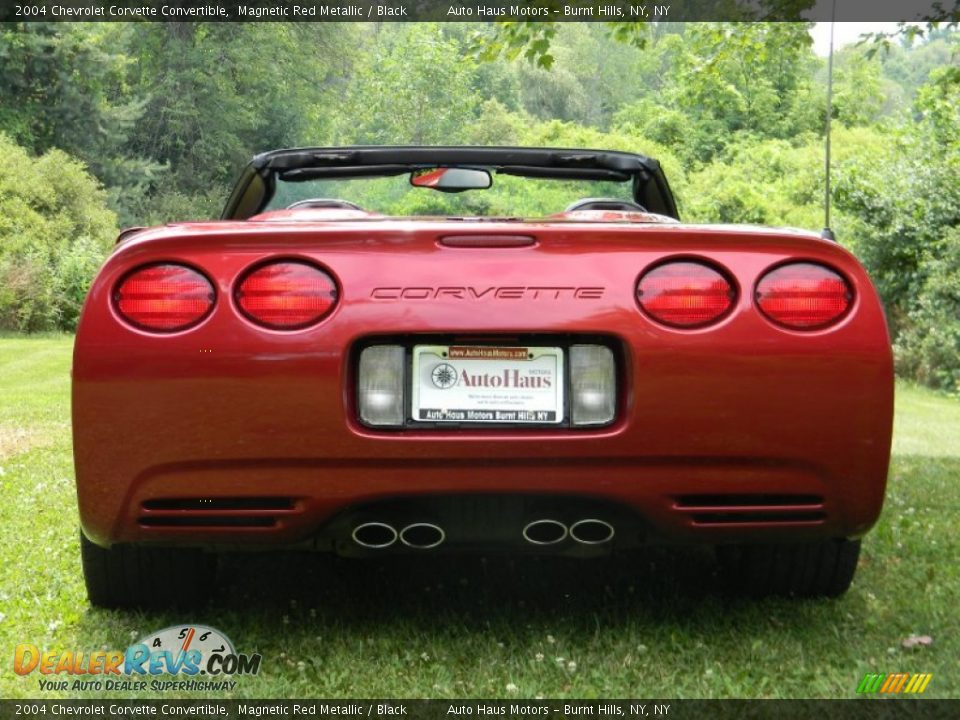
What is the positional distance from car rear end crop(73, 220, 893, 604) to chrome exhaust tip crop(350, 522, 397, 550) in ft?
0.20

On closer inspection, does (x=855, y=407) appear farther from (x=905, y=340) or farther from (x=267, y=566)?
(x=905, y=340)

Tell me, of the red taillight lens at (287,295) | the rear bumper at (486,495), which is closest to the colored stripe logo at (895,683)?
the rear bumper at (486,495)

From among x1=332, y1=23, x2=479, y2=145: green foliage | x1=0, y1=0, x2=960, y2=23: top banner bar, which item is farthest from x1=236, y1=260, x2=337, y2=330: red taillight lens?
x1=332, y1=23, x2=479, y2=145: green foliage

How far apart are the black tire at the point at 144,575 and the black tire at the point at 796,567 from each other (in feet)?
4.96

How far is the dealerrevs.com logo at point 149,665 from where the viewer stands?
2.92 m

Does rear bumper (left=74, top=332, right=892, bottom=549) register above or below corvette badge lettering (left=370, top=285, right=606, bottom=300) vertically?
below

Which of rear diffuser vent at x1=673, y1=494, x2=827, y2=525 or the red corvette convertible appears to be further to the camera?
rear diffuser vent at x1=673, y1=494, x2=827, y2=525

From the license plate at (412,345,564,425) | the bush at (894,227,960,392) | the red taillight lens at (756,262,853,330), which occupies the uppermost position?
the red taillight lens at (756,262,853,330)

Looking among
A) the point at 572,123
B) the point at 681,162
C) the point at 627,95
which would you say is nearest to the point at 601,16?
the point at 681,162

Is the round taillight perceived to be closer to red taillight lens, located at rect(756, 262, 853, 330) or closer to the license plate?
the license plate

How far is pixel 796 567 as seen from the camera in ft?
11.6

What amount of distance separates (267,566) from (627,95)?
5965cm

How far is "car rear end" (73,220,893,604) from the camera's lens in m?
2.78

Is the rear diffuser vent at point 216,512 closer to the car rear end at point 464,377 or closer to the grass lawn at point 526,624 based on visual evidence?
the car rear end at point 464,377
